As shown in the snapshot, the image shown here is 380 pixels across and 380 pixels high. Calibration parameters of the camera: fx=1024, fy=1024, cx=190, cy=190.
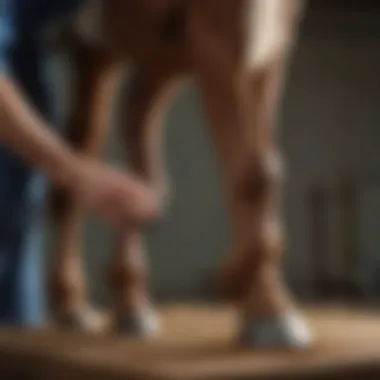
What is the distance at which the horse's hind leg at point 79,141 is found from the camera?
34.7 inches

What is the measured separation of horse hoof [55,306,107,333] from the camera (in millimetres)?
854

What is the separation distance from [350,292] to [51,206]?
1.30 m

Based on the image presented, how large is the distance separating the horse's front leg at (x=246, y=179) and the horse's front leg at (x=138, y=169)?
164mm

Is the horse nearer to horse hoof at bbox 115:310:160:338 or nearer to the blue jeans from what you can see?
horse hoof at bbox 115:310:160:338

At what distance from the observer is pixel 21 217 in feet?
3.33

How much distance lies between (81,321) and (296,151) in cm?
140

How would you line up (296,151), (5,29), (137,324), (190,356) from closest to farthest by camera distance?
(190,356), (137,324), (5,29), (296,151)

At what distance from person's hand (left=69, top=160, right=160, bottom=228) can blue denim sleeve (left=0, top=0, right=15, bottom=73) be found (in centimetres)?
27

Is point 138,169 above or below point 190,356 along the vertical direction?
above

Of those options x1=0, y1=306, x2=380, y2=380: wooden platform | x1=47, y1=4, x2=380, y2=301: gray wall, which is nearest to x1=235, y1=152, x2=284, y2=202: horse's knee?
x1=0, y1=306, x2=380, y2=380: wooden platform

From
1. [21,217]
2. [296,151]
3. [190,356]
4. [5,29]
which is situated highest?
[296,151]

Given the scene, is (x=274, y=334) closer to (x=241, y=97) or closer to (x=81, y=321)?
(x=241, y=97)

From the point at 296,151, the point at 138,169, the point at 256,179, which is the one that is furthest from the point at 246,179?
the point at 296,151

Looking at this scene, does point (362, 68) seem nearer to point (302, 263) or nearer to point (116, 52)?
point (302, 263)
